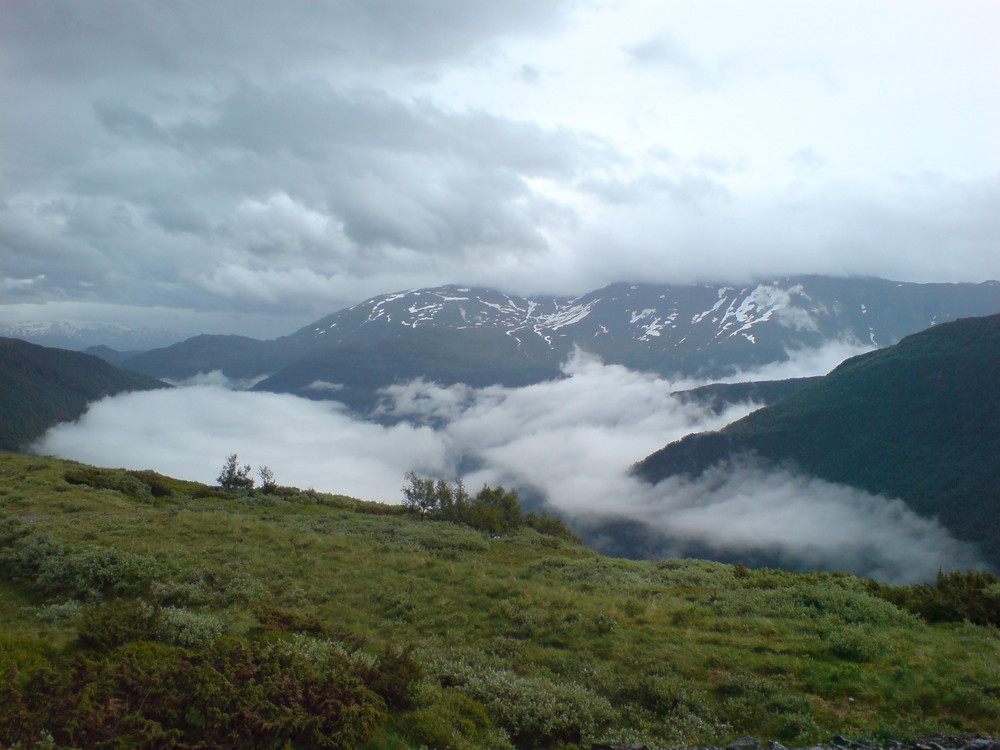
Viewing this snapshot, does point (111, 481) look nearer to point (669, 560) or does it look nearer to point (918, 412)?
point (669, 560)

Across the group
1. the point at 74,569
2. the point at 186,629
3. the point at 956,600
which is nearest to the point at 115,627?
the point at 186,629

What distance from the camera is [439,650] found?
14156 mm

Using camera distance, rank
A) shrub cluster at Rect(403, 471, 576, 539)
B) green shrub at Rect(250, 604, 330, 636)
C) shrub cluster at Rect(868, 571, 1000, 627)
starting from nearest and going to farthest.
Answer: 1. green shrub at Rect(250, 604, 330, 636)
2. shrub cluster at Rect(868, 571, 1000, 627)
3. shrub cluster at Rect(403, 471, 576, 539)

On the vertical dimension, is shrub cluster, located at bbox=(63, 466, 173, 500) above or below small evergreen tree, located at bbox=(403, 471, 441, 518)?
above

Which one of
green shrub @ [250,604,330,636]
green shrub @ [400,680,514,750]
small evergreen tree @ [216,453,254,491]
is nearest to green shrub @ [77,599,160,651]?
green shrub @ [250,604,330,636]

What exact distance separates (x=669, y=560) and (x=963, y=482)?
Answer: 586 feet

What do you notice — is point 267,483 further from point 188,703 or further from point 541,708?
point 541,708

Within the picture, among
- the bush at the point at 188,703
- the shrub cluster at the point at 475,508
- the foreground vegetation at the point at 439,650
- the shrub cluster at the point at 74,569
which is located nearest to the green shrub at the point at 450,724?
the foreground vegetation at the point at 439,650

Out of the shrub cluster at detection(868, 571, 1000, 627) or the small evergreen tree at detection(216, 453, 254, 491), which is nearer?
the shrub cluster at detection(868, 571, 1000, 627)

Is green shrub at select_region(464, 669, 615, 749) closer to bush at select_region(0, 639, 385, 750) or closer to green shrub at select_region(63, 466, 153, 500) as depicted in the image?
bush at select_region(0, 639, 385, 750)

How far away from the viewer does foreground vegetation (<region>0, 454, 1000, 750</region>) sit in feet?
30.7

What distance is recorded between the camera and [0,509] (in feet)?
83.2

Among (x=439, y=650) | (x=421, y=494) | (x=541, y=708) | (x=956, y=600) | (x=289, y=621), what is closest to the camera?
(x=541, y=708)

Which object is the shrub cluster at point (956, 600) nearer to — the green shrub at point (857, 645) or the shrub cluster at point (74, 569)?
the green shrub at point (857, 645)
